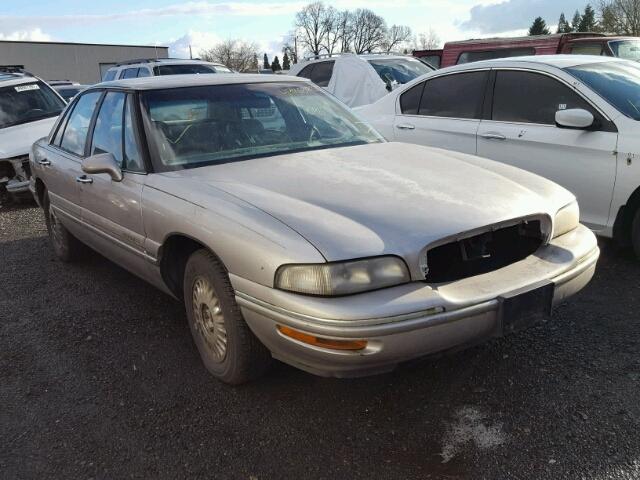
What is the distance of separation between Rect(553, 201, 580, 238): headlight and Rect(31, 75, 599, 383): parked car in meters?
0.01

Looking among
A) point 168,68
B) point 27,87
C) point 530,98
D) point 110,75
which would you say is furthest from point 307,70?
point 530,98

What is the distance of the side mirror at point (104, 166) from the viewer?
3395 millimetres

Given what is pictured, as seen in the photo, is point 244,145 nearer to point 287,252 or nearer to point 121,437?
point 287,252

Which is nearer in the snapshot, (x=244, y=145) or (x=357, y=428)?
(x=357, y=428)

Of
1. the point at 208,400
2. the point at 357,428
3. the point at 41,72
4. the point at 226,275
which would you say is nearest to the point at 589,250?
the point at 357,428

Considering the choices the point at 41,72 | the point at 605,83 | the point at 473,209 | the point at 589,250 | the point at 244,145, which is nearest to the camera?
the point at 473,209

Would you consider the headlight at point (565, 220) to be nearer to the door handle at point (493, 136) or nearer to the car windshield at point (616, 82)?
the car windshield at point (616, 82)

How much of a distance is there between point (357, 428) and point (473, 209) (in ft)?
3.73

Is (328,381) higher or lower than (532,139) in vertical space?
lower

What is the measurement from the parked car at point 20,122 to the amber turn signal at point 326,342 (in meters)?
6.68

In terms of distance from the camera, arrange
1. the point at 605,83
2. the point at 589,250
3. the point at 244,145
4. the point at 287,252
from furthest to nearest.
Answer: the point at 605,83
the point at 244,145
the point at 589,250
the point at 287,252

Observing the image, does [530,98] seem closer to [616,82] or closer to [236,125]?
[616,82]

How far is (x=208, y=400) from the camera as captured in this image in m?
2.98

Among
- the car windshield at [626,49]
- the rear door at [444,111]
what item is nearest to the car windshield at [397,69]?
the car windshield at [626,49]
